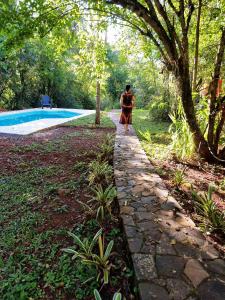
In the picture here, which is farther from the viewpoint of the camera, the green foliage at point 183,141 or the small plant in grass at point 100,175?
the green foliage at point 183,141

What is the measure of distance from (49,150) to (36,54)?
509 inches

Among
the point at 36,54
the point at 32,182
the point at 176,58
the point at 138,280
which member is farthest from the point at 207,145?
the point at 36,54

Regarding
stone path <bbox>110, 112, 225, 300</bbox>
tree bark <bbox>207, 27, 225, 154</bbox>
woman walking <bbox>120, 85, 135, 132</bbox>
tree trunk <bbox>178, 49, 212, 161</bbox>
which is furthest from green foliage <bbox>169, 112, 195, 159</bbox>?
woman walking <bbox>120, 85, 135, 132</bbox>

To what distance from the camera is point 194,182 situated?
424 centimetres

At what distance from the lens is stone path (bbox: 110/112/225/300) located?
6.34 ft

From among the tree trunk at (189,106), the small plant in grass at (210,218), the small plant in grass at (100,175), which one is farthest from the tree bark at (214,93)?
the small plant in grass at (210,218)

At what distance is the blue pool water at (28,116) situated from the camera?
1239 centimetres

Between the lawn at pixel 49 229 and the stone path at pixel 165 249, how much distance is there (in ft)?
0.52

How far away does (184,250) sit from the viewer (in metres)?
2.37

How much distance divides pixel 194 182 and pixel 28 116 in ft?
40.5

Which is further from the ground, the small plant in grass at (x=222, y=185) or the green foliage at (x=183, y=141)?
the green foliage at (x=183, y=141)

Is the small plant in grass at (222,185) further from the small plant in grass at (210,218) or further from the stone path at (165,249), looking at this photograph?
the small plant in grass at (210,218)

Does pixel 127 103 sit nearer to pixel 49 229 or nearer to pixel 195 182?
pixel 195 182

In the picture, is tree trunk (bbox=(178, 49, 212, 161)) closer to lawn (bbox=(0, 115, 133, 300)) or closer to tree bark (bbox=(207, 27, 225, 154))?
tree bark (bbox=(207, 27, 225, 154))
